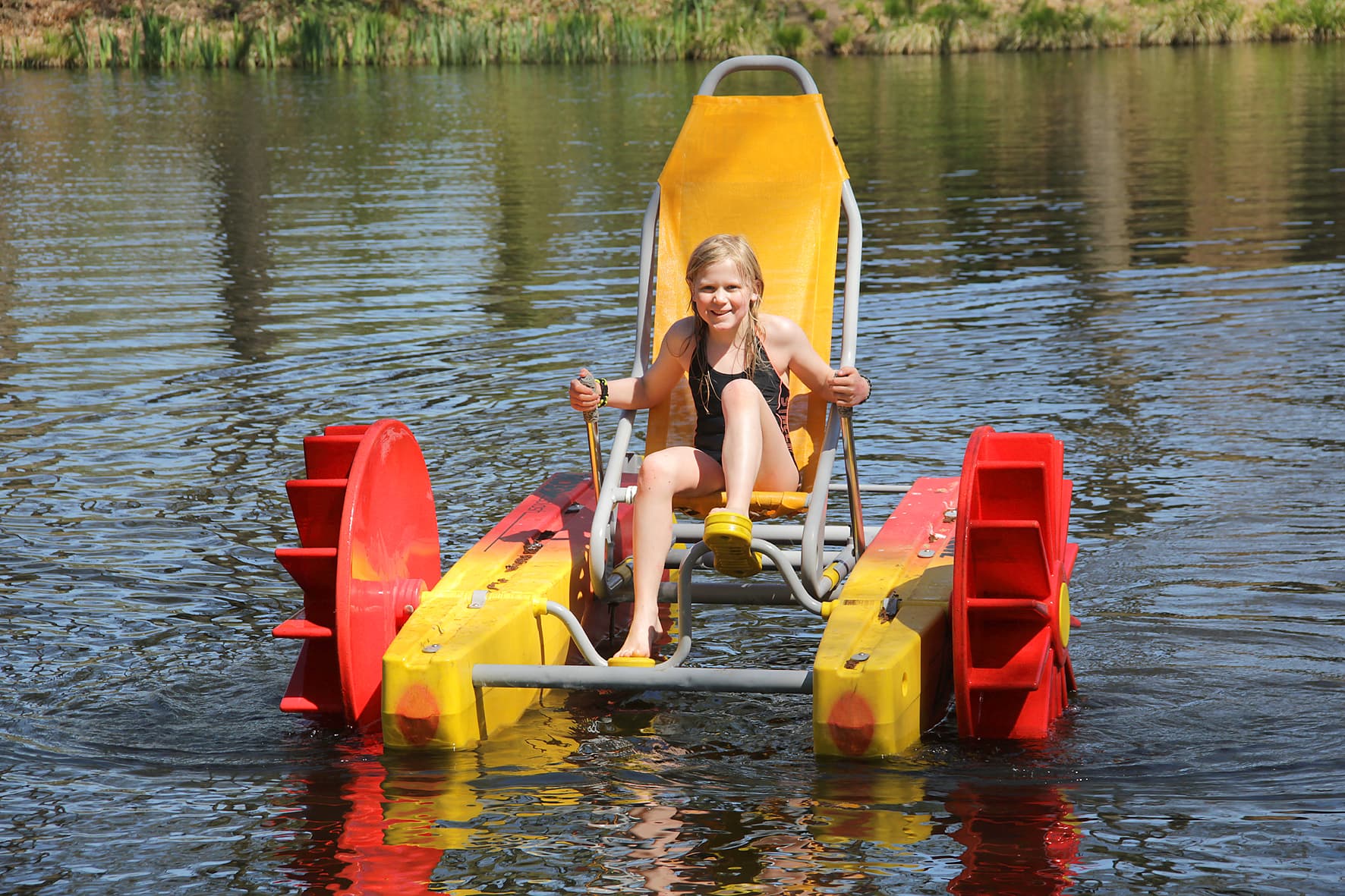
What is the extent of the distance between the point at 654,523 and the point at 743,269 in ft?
2.95

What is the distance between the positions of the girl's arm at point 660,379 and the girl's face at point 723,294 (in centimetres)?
23

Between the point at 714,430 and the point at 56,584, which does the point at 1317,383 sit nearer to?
the point at 714,430

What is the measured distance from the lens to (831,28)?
1844 inches

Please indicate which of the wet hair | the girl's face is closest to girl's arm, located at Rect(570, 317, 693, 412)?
the wet hair

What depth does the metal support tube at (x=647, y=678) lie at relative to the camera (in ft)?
14.6

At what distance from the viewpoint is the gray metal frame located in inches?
178

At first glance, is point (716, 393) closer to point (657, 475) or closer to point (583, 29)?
point (657, 475)

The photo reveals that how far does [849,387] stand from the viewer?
5148 mm

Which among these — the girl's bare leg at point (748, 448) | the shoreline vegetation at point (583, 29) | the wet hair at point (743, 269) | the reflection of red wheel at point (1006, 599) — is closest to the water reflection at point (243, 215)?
the wet hair at point (743, 269)

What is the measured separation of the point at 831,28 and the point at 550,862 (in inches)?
1770

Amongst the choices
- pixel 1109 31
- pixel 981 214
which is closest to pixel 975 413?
pixel 981 214

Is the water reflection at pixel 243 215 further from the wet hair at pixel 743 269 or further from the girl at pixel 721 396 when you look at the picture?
the wet hair at pixel 743 269

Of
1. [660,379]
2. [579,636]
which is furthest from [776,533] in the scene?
[579,636]

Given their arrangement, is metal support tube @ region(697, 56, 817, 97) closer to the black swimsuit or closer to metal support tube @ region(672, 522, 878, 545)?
the black swimsuit
